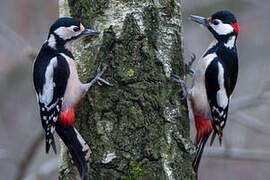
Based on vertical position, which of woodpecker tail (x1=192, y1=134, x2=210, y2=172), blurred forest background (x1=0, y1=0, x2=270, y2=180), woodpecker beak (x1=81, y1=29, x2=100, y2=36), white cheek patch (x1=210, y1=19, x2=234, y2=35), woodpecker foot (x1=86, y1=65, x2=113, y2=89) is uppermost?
woodpecker beak (x1=81, y1=29, x2=100, y2=36)

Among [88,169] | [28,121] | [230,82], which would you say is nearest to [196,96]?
[230,82]

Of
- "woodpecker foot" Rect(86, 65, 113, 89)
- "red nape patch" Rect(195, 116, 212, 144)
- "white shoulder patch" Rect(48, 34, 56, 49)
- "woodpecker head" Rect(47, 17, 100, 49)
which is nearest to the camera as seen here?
"woodpecker foot" Rect(86, 65, 113, 89)

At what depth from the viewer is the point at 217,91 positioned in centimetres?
436

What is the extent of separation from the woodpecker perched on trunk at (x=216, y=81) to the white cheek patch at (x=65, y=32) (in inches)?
44.6

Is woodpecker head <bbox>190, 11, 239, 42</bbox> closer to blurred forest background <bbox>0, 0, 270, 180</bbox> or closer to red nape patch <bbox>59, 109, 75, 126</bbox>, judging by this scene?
red nape patch <bbox>59, 109, 75, 126</bbox>

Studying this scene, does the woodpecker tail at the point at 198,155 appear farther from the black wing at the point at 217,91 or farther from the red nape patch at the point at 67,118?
the red nape patch at the point at 67,118

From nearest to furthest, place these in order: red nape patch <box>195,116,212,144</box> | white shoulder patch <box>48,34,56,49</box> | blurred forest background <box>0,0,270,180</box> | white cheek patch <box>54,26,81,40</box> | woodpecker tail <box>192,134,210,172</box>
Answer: white cheek patch <box>54,26,81,40</box>, woodpecker tail <box>192,134,210,172</box>, white shoulder patch <box>48,34,56,49</box>, red nape patch <box>195,116,212,144</box>, blurred forest background <box>0,0,270,180</box>

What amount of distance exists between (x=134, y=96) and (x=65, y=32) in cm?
82

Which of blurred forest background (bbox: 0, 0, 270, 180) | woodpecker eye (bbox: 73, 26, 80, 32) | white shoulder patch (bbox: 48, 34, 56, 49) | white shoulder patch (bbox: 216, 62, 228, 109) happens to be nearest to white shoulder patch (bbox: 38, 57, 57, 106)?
white shoulder patch (bbox: 48, 34, 56, 49)

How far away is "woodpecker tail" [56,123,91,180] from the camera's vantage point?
3.43 m

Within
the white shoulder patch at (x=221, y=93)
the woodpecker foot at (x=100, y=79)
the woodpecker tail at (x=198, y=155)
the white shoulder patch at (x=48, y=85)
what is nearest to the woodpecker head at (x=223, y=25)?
the white shoulder patch at (x=221, y=93)

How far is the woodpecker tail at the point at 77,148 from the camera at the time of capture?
11.3ft

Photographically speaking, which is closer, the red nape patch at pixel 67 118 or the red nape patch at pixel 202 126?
the red nape patch at pixel 67 118

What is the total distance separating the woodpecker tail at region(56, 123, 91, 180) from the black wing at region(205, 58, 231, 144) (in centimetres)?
132
